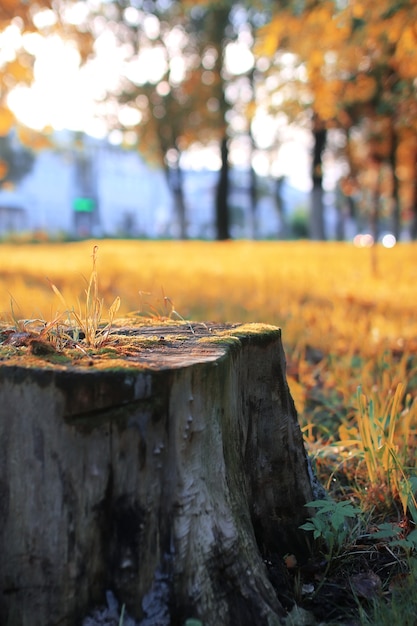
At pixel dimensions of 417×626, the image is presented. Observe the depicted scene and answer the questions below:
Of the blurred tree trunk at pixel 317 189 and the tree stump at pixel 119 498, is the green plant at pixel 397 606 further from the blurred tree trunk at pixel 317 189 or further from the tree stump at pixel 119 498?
the blurred tree trunk at pixel 317 189

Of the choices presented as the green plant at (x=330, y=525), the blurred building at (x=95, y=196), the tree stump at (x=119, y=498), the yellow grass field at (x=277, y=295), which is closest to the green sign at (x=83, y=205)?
the blurred building at (x=95, y=196)

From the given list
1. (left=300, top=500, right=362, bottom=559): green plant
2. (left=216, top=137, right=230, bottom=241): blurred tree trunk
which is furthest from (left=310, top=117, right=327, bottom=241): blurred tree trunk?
(left=300, top=500, right=362, bottom=559): green plant

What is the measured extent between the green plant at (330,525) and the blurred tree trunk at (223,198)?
80.6 feet

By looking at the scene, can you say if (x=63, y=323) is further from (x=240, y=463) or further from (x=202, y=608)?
(x=202, y=608)

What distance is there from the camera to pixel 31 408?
1.42m

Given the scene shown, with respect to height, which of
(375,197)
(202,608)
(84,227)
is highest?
(84,227)

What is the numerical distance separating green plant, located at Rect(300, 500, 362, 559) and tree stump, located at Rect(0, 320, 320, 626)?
0.29 m

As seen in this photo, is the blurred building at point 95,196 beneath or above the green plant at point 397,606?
above

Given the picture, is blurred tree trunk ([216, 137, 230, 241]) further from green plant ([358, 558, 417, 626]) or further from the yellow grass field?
green plant ([358, 558, 417, 626])

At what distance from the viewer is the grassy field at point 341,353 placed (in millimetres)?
1851

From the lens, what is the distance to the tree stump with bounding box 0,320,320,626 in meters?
1.42

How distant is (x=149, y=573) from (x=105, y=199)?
59326mm

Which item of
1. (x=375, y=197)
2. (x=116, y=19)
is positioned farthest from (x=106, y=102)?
(x=375, y=197)

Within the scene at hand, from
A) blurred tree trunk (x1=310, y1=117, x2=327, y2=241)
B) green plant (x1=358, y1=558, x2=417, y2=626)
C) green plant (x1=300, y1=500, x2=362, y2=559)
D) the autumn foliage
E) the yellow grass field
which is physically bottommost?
green plant (x1=358, y1=558, x2=417, y2=626)
